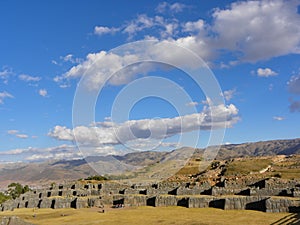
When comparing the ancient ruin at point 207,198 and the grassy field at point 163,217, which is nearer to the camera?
the grassy field at point 163,217

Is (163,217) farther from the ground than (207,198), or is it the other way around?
(207,198)

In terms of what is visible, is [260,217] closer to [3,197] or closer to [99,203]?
[99,203]

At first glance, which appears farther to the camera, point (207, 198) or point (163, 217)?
point (207, 198)

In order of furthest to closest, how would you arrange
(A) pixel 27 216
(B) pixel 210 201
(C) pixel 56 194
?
1. (C) pixel 56 194
2. (A) pixel 27 216
3. (B) pixel 210 201

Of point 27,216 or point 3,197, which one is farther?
point 3,197

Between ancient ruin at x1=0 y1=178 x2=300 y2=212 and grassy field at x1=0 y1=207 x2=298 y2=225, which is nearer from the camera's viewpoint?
grassy field at x1=0 y1=207 x2=298 y2=225

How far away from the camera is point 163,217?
141 ft

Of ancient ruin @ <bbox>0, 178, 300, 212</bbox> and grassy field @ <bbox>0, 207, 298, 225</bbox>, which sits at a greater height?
ancient ruin @ <bbox>0, 178, 300, 212</bbox>

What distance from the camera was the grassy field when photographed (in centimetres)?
3744

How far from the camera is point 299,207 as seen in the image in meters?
40.2

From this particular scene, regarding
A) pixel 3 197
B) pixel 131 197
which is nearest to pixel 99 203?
pixel 131 197

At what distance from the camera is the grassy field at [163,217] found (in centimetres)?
3744

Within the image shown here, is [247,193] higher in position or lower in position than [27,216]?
higher

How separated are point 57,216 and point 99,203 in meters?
9.52
